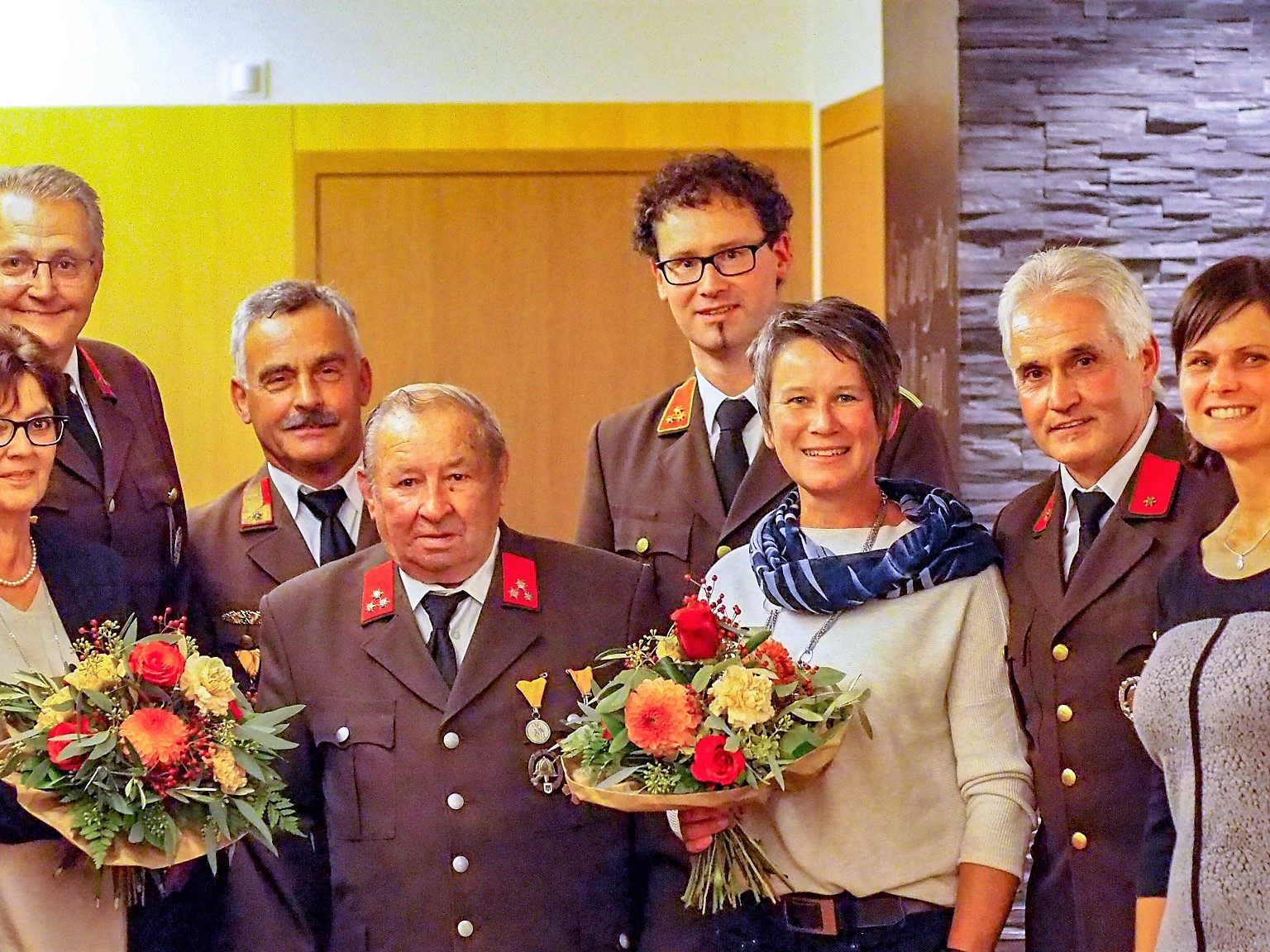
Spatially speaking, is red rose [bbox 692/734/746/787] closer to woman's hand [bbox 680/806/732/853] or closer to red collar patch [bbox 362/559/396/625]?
woman's hand [bbox 680/806/732/853]

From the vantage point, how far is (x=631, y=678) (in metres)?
2.54

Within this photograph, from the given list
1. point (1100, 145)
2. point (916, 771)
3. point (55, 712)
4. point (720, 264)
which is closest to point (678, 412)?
point (720, 264)

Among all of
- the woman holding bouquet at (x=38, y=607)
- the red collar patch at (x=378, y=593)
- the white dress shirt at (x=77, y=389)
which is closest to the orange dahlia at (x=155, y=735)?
the woman holding bouquet at (x=38, y=607)

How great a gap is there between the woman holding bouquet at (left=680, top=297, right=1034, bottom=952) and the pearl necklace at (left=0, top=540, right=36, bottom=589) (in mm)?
1159

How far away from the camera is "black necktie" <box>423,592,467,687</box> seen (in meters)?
2.81

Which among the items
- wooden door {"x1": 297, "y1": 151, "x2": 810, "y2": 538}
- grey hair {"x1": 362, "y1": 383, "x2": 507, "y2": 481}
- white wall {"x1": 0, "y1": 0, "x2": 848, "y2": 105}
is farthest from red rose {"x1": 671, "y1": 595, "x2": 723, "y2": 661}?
white wall {"x1": 0, "y1": 0, "x2": 848, "y2": 105}

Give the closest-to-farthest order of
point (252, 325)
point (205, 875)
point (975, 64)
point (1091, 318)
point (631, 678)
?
point (631, 678) < point (1091, 318) < point (205, 875) < point (252, 325) < point (975, 64)

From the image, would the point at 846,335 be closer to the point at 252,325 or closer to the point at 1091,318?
the point at 1091,318

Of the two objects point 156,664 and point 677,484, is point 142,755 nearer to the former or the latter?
point 156,664

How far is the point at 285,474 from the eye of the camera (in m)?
3.46

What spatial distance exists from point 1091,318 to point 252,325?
1683 millimetres

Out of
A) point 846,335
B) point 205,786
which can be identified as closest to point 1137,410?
point 846,335

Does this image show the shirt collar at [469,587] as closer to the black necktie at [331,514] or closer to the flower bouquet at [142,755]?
the flower bouquet at [142,755]

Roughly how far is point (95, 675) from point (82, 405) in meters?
0.98
